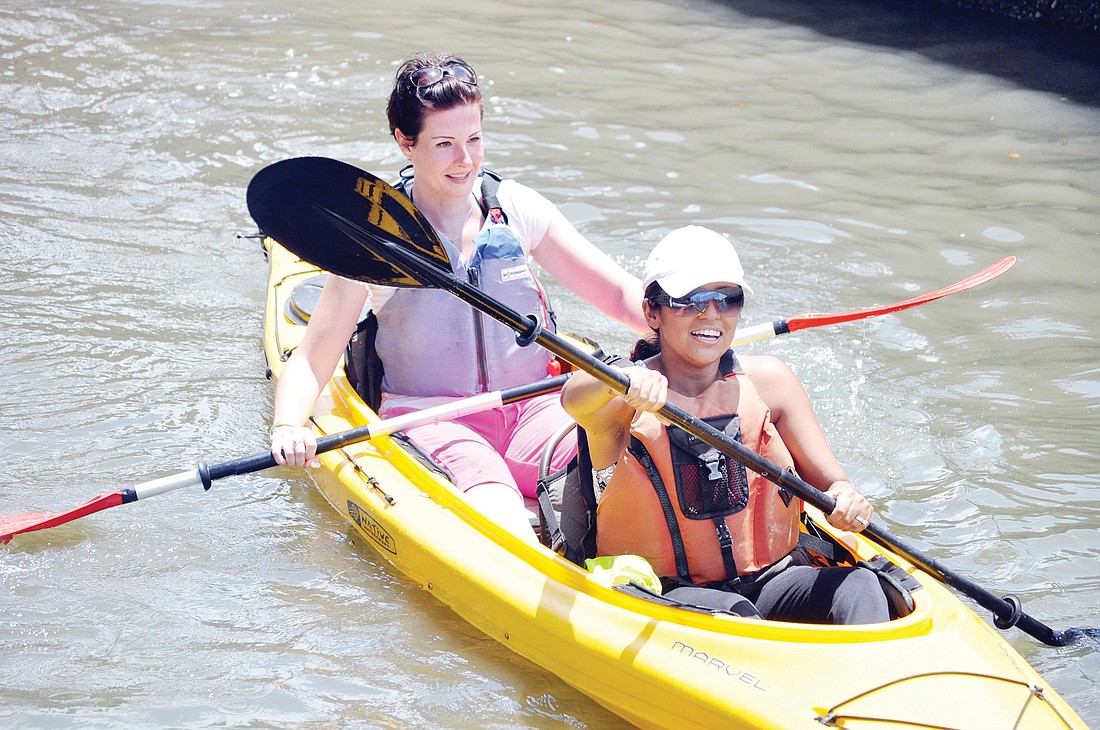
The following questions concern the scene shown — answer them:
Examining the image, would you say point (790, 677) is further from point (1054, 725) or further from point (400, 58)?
point (400, 58)

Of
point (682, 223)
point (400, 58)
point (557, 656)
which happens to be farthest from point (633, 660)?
point (400, 58)

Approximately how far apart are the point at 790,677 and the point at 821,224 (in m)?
3.53

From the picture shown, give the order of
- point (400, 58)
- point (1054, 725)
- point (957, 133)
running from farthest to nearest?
point (400, 58) < point (957, 133) < point (1054, 725)

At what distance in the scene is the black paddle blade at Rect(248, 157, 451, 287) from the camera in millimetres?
2730

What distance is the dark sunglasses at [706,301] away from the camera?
243 centimetres

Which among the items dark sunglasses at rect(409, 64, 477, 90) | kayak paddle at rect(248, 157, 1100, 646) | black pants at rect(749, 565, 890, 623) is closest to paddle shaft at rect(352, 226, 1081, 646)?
kayak paddle at rect(248, 157, 1100, 646)

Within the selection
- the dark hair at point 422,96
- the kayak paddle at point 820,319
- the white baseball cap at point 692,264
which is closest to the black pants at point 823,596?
the white baseball cap at point 692,264

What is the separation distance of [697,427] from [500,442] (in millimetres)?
939

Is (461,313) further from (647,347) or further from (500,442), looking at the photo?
(647,347)

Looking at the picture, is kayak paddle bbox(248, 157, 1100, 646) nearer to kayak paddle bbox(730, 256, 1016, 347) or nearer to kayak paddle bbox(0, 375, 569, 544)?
kayak paddle bbox(0, 375, 569, 544)

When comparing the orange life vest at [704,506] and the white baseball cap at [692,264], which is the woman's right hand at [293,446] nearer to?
the orange life vest at [704,506]

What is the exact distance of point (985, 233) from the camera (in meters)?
5.38

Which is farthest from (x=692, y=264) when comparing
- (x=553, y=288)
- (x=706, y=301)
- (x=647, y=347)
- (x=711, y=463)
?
(x=553, y=288)

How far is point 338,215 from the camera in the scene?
109 inches
